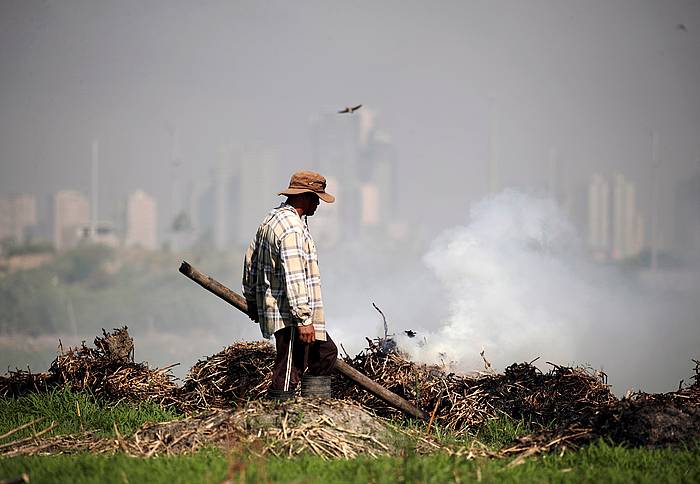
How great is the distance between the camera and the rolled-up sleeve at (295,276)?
1076 centimetres

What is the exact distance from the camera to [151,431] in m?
10.3

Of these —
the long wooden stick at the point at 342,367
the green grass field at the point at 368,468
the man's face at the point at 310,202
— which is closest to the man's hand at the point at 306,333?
the long wooden stick at the point at 342,367

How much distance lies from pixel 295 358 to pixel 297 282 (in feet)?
3.59

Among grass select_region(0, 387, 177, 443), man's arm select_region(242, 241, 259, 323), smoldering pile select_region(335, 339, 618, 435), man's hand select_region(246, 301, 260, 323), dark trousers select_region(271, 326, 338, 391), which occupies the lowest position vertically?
grass select_region(0, 387, 177, 443)

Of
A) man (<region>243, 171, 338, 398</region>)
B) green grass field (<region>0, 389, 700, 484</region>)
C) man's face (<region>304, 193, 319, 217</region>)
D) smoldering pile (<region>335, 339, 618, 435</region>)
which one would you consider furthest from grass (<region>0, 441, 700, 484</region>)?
man's face (<region>304, 193, 319, 217</region>)

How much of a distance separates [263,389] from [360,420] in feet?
10.2

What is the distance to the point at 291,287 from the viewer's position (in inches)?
424

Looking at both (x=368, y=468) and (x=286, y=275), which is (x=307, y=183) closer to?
(x=286, y=275)

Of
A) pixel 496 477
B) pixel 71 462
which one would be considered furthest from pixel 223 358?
pixel 496 477

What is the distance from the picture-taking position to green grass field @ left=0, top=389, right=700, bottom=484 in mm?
8062

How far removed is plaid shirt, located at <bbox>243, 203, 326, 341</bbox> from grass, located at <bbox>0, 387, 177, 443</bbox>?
2.47m

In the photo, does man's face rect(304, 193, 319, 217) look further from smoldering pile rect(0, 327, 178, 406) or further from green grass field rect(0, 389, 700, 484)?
smoldering pile rect(0, 327, 178, 406)

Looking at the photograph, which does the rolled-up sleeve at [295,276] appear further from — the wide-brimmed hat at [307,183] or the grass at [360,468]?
the grass at [360,468]

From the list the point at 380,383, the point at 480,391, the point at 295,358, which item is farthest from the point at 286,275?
the point at 480,391
